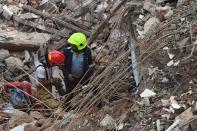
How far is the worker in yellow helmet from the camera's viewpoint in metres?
9.88

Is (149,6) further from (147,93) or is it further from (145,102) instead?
(145,102)

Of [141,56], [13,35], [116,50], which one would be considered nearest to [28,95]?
[116,50]

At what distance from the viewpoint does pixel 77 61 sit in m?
10.0

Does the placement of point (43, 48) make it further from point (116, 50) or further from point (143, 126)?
point (143, 126)

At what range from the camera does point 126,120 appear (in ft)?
26.4

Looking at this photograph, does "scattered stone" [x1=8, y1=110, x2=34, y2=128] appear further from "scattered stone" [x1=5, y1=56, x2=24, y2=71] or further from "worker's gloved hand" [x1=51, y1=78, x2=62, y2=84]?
"scattered stone" [x1=5, y1=56, x2=24, y2=71]

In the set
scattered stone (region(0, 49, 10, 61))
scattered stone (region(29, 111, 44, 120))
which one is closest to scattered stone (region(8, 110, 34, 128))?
scattered stone (region(29, 111, 44, 120))

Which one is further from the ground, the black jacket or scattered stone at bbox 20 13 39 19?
the black jacket

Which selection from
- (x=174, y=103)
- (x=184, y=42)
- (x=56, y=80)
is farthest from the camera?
(x=56, y=80)

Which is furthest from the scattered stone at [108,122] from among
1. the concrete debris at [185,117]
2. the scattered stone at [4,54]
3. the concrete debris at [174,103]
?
the scattered stone at [4,54]

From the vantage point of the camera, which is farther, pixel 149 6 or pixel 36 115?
pixel 149 6

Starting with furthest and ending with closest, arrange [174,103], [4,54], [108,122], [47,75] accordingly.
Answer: [4,54]
[47,75]
[108,122]
[174,103]

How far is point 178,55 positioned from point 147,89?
73 cm

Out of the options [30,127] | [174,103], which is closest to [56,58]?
[30,127]
